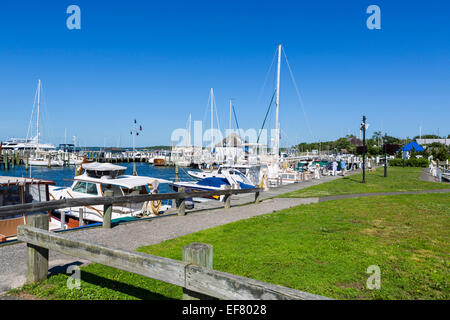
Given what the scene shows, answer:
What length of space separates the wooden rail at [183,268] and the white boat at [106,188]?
31.8 ft

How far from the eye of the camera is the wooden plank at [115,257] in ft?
11.7

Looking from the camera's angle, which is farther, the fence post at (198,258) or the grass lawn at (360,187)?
the grass lawn at (360,187)

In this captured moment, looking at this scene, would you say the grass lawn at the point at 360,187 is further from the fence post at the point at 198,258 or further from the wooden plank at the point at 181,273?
the fence post at the point at 198,258

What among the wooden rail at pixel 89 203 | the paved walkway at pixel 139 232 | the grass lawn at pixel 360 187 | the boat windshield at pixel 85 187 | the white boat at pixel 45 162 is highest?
the wooden rail at pixel 89 203

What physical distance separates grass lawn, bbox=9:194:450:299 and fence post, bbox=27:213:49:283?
0.16m

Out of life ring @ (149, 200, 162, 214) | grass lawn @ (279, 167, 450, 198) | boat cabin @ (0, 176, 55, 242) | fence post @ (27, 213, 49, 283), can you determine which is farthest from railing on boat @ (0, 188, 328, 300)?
grass lawn @ (279, 167, 450, 198)

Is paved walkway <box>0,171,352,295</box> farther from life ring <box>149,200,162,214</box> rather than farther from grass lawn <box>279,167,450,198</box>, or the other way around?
grass lawn <box>279,167,450,198</box>

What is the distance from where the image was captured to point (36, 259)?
522 centimetres

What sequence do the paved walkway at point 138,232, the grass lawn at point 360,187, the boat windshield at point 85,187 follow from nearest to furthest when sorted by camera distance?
1. the paved walkway at point 138,232
2. the boat windshield at point 85,187
3. the grass lawn at point 360,187

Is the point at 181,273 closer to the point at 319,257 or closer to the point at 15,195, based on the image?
the point at 319,257

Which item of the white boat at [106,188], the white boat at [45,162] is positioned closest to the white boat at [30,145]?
the white boat at [45,162]

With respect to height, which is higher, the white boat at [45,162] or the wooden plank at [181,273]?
the wooden plank at [181,273]


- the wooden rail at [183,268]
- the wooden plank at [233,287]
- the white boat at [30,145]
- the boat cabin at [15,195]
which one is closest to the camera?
the wooden plank at [233,287]

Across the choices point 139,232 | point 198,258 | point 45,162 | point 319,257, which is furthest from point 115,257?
point 45,162
